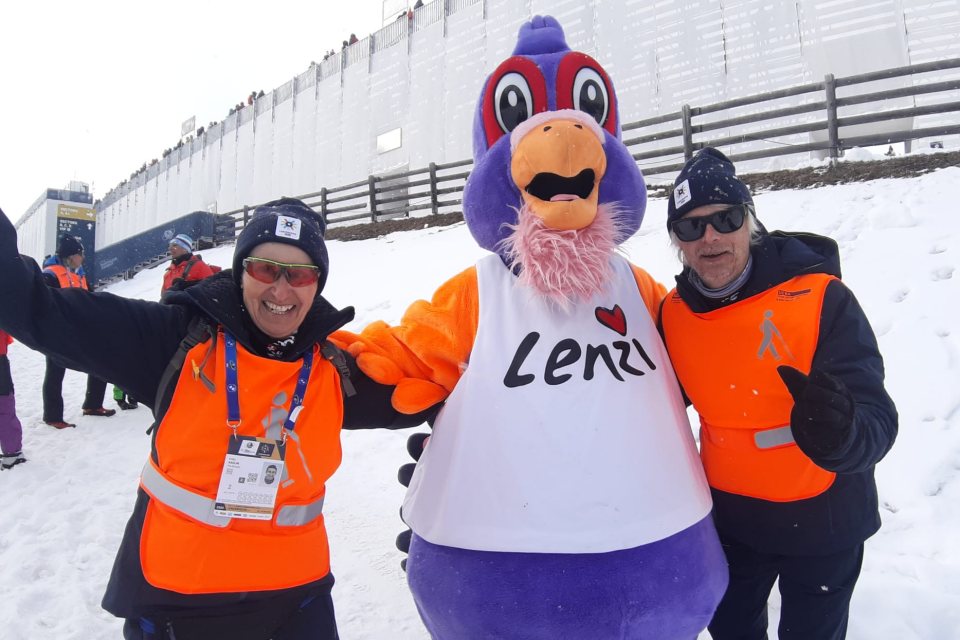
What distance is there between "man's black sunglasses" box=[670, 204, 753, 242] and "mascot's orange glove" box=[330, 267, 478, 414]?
654mm

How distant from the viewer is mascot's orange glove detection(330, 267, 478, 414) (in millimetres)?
1609

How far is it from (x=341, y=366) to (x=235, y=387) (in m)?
0.29

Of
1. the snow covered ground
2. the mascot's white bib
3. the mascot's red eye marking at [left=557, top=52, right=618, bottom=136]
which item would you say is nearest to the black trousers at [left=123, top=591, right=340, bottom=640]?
the mascot's white bib

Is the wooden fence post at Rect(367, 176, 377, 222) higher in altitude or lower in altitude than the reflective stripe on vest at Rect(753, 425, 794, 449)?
higher

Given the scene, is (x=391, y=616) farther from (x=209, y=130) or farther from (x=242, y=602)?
(x=209, y=130)

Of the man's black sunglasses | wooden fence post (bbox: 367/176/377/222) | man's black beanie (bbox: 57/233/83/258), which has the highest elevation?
wooden fence post (bbox: 367/176/377/222)

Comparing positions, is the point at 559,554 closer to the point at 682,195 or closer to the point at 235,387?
the point at 235,387

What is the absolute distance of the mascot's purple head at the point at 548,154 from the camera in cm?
155

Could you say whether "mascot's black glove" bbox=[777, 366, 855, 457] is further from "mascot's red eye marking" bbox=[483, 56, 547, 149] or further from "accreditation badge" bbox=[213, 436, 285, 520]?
"accreditation badge" bbox=[213, 436, 285, 520]

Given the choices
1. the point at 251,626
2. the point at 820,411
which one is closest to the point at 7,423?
the point at 251,626

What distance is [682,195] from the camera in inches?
67.5

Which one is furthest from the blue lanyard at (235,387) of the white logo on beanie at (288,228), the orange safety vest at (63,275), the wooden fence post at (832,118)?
the wooden fence post at (832,118)

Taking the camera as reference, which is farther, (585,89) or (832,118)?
(832,118)

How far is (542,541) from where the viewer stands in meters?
1.35
